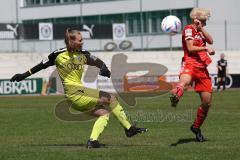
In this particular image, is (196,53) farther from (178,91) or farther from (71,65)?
(71,65)

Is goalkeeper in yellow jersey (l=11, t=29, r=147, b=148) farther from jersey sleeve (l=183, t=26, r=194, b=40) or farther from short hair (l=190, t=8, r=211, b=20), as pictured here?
short hair (l=190, t=8, r=211, b=20)

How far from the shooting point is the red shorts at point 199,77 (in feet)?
41.0

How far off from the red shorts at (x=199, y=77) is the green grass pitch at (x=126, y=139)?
99 centimetres

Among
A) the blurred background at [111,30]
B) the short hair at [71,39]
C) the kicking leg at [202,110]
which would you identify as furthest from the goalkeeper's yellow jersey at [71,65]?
the blurred background at [111,30]

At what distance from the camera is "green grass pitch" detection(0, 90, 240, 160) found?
35.1ft

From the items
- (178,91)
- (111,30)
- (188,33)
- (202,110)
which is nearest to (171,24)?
(202,110)

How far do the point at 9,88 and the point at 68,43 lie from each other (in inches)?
1224

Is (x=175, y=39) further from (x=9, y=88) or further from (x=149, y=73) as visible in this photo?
(x=9, y=88)

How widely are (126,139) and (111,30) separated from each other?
4020cm

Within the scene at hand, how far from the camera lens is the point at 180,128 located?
16062 millimetres

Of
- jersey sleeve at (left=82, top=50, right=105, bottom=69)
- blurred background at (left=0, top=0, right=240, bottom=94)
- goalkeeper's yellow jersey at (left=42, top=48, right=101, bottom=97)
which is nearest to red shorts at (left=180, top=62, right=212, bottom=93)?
jersey sleeve at (left=82, top=50, right=105, bottom=69)

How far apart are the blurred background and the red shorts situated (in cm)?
3042

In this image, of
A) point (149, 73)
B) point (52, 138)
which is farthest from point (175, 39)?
point (52, 138)

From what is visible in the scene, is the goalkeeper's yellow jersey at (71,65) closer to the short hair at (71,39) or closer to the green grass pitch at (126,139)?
the short hair at (71,39)
